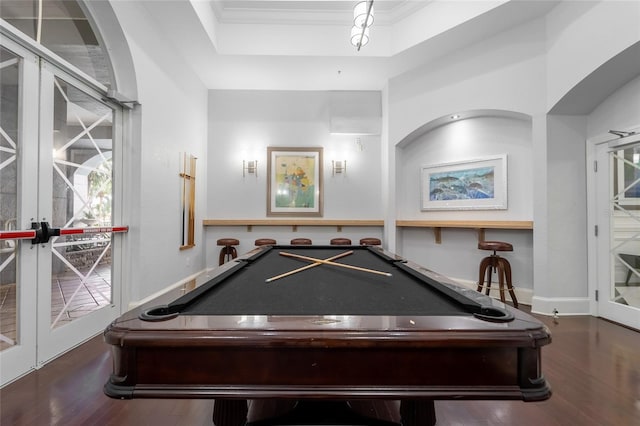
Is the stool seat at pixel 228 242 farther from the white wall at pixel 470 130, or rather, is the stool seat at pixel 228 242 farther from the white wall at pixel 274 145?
the white wall at pixel 470 130

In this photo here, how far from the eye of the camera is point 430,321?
2.78 feet

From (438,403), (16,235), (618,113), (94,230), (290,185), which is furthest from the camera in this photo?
(290,185)

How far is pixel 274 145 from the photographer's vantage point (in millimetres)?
5172

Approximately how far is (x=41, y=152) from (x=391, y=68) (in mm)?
4323

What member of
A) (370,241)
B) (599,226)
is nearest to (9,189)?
(370,241)

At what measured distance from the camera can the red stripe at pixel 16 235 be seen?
182cm

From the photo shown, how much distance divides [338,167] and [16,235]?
416 centimetres

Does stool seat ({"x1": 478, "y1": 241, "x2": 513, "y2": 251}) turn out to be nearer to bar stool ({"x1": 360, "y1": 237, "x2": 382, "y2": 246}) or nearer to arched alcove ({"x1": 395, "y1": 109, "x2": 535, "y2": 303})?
arched alcove ({"x1": 395, "y1": 109, "x2": 535, "y2": 303})

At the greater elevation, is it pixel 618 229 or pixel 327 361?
pixel 618 229

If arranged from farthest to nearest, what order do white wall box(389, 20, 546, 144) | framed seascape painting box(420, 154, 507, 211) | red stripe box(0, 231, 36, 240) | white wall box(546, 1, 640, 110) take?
framed seascape painting box(420, 154, 507, 211) → white wall box(389, 20, 546, 144) → white wall box(546, 1, 640, 110) → red stripe box(0, 231, 36, 240)

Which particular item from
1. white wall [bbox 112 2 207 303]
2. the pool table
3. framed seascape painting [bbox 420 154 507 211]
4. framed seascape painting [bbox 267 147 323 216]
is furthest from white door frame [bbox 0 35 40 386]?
framed seascape painting [bbox 420 154 507 211]

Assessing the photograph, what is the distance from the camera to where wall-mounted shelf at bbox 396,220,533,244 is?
354 cm

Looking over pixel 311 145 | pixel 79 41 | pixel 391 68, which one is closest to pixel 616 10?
pixel 391 68

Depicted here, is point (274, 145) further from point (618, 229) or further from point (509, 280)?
point (618, 229)
